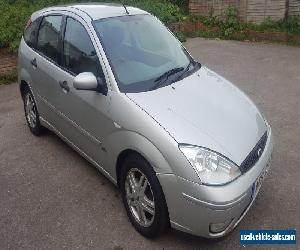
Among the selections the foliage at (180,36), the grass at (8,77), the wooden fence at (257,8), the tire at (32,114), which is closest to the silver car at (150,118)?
the tire at (32,114)

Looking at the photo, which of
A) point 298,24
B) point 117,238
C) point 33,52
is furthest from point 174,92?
point 298,24

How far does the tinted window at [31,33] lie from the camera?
5168mm

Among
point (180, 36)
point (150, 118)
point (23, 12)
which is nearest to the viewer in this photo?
point (150, 118)

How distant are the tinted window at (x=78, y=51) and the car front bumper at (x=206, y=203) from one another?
1401 mm

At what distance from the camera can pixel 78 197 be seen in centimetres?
420

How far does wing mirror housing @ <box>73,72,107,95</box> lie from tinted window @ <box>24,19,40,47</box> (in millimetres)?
1843

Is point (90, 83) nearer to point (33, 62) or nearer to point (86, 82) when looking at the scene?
point (86, 82)

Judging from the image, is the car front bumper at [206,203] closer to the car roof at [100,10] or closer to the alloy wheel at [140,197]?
the alloy wheel at [140,197]

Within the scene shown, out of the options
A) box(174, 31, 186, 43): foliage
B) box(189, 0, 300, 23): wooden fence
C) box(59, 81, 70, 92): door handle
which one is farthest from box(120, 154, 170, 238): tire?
box(189, 0, 300, 23): wooden fence

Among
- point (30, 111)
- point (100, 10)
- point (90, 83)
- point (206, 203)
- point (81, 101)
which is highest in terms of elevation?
point (100, 10)

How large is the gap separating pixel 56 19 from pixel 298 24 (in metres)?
6.95

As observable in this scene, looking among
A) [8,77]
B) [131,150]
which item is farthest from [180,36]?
[131,150]

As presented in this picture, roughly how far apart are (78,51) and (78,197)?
1556mm

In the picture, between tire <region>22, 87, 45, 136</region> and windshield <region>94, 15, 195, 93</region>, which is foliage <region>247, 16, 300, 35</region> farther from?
tire <region>22, 87, 45, 136</region>
